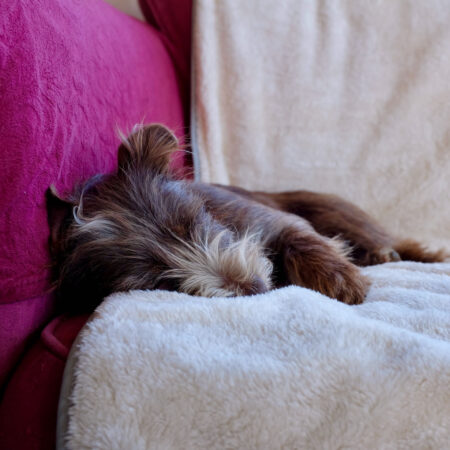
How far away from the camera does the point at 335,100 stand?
9.02 feet

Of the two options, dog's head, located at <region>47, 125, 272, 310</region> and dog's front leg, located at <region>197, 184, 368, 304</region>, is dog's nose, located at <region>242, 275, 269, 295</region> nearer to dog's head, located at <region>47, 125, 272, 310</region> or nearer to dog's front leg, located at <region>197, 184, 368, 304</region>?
dog's head, located at <region>47, 125, 272, 310</region>

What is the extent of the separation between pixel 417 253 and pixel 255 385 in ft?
5.80

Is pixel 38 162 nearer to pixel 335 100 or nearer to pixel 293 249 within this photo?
pixel 293 249

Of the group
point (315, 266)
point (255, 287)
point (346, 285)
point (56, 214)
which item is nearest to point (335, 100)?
point (315, 266)

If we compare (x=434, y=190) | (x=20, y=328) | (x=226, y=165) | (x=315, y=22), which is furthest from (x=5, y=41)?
(x=434, y=190)

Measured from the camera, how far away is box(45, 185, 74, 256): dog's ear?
4.59ft

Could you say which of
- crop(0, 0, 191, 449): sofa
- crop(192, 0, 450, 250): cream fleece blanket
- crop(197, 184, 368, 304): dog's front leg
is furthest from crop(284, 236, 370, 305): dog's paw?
crop(192, 0, 450, 250): cream fleece blanket

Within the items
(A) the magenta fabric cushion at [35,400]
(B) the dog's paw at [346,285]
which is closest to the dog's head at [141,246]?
(B) the dog's paw at [346,285]

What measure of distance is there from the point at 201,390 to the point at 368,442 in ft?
1.12

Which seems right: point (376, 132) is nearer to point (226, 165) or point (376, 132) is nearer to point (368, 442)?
point (226, 165)

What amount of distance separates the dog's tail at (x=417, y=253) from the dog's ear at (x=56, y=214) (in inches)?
68.4

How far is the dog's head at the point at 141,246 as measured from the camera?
1467 millimetres

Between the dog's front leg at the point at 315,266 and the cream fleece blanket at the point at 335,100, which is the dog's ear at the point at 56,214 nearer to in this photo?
the dog's front leg at the point at 315,266

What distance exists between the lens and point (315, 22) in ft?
9.04
